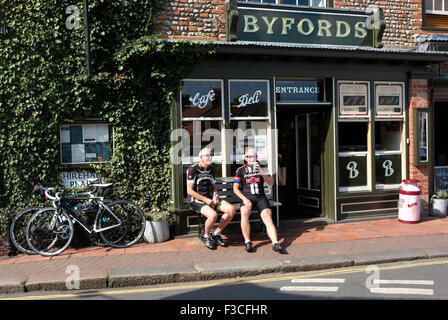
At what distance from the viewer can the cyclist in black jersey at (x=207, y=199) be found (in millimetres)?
7020

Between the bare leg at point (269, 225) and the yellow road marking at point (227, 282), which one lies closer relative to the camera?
the yellow road marking at point (227, 282)

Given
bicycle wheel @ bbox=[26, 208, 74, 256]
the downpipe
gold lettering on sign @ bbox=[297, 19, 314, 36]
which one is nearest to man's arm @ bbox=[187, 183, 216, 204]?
bicycle wheel @ bbox=[26, 208, 74, 256]

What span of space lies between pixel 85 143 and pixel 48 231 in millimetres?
1778

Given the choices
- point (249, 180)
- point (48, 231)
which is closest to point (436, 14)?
point (249, 180)

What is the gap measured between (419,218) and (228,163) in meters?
4.46

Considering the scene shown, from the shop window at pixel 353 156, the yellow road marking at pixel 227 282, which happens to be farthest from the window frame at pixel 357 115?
the yellow road marking at pixel 227 282

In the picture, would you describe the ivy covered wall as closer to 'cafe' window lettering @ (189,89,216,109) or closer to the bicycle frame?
'cafe' window lettering @ (189,89,216,109)

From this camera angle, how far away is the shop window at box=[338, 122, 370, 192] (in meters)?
9.23

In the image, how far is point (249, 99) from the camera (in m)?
8.39

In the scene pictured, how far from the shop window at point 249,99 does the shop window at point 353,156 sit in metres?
1.99

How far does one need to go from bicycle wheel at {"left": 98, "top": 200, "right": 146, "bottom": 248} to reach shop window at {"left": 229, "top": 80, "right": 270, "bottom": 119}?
8.88ft

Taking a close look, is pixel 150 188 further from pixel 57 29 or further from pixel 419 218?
pixel 419 218

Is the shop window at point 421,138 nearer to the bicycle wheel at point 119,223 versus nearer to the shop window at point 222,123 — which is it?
the shop window at point 222,123
